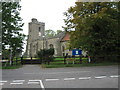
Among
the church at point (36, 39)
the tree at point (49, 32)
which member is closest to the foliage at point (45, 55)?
the church at point (36, 39)

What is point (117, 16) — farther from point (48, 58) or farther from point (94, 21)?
point (48, 58)

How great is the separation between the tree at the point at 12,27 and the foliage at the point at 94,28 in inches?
284

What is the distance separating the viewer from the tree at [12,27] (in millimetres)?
20312

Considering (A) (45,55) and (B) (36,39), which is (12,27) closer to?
(A) (45,55)

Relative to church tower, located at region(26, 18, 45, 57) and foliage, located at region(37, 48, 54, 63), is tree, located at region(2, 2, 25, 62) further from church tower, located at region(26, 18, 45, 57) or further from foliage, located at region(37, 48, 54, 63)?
church tower, located at region(26, 18, 45, 57)

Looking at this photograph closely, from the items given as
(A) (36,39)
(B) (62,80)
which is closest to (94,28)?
(B) (62,80)

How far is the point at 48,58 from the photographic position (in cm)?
2425

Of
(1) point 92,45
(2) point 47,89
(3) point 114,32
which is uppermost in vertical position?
(3) point 114,32

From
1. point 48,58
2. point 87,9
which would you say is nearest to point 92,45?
point 87,9

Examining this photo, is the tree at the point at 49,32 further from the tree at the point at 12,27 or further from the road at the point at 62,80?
the road at the point at 62,80

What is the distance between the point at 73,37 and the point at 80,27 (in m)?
2.21

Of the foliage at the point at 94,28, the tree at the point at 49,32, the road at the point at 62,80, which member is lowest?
the road at the point at 62,80

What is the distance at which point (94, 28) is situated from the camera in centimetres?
Result: 2328

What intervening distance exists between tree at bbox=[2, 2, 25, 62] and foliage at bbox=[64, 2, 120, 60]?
7.22 m
